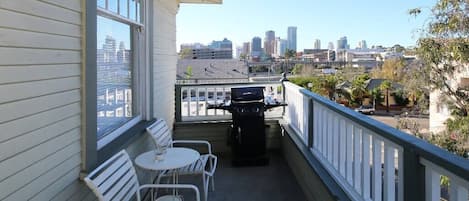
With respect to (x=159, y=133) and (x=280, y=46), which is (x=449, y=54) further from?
(x=280, y=46)

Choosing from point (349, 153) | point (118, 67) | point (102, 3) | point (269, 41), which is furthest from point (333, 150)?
point (269, 41)

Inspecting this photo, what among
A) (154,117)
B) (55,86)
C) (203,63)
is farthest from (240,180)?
(203,63)

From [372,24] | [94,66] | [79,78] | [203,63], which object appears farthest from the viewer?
[372,24]

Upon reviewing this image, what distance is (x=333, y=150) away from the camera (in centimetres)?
305

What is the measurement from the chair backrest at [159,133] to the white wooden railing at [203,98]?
197cm

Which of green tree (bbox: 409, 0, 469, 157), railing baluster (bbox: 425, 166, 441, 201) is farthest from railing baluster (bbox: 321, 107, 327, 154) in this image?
green tree (bbox: 409, 0, 469, 157)

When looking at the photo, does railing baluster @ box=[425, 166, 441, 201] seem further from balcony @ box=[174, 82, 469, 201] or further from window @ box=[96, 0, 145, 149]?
window @ box=[96, 0, 145, 149]

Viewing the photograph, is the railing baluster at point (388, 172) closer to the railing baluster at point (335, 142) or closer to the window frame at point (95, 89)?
the railing baluster at point (335, 142)

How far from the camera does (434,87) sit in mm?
11312

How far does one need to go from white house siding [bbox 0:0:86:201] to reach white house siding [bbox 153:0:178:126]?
2367 millimetres

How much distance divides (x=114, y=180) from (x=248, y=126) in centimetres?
266

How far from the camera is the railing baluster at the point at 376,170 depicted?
2.12m

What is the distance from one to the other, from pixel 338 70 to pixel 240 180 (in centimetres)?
2655

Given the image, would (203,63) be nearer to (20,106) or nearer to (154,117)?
(154,117)
